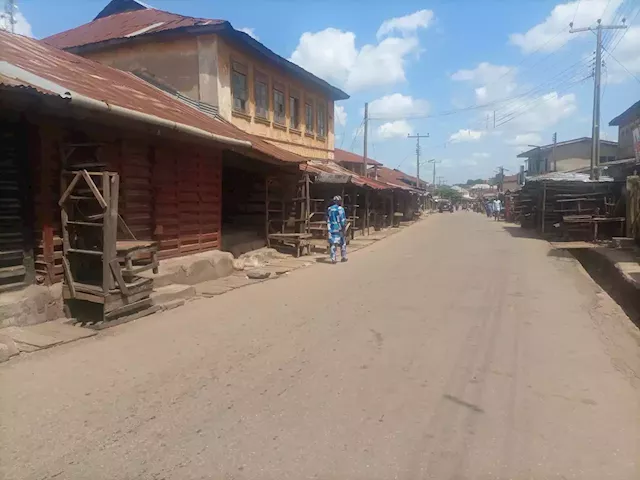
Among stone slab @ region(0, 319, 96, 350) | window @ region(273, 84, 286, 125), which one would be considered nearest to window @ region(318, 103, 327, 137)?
window @ region(273, 84, 286, 125)

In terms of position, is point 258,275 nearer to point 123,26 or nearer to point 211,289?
point 211,289

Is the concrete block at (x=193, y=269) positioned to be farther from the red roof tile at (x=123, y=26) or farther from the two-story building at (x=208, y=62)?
the red roof tile at (x=123, y=26)

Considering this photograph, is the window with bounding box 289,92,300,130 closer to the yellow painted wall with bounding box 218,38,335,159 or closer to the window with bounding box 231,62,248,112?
the yellow painted wall with bounding box 218,38,335,159

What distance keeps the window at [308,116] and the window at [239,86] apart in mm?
5026

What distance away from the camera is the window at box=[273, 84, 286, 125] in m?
18.7

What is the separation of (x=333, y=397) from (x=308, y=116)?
18.7 meters

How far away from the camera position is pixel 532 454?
3.31 metres

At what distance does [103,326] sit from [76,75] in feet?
13.8

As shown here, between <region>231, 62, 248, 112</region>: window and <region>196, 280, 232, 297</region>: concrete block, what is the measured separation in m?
8.05

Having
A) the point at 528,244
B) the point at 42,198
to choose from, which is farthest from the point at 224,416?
the point at 528,244

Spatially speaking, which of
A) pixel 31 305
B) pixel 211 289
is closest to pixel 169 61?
pixel 211 289

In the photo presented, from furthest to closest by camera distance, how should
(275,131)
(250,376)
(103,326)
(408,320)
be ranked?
(275,131)
(408,320)
(103,326)
(250,376)

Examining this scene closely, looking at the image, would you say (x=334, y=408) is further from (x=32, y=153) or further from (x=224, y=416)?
(x=32, y=153)

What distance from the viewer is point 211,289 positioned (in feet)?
29.9
